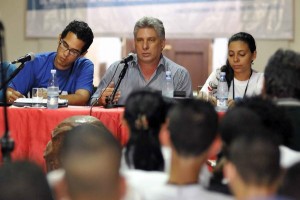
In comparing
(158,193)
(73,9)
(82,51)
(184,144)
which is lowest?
(158,193)

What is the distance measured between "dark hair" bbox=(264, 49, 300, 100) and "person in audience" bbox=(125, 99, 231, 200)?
0.54 metres

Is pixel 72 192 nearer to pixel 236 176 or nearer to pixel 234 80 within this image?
pixel 236 176

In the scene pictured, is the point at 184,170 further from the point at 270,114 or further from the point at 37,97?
the point at 37,97

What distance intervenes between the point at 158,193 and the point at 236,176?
23cm

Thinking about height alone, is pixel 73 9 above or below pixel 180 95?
above

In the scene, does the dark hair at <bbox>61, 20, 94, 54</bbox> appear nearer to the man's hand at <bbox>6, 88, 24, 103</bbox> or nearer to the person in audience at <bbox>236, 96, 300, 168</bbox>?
the man's hand at <bbox>6, 88, 24, 103</bbox>

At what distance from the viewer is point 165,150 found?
1.50m

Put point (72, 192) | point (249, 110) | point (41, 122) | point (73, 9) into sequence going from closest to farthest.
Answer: point (72, 192) → point (249, 110) → point (41, 122) → point (73, 9)

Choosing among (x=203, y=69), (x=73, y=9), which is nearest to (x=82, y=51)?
(x=73, y=9)

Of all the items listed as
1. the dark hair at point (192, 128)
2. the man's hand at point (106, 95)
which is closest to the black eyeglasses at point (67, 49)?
the man's hand at point (106, 95)

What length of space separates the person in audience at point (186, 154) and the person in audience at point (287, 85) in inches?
20.5

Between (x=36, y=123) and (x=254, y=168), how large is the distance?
1.79 meters

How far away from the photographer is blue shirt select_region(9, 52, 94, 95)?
3.37 meters

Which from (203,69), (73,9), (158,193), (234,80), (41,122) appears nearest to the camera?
(158,193)
